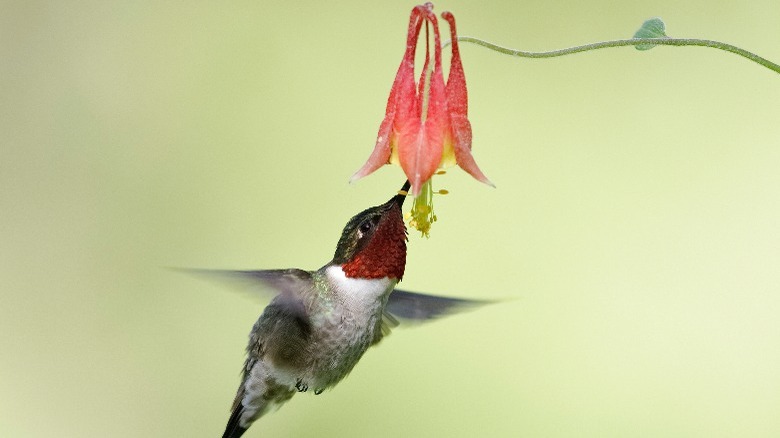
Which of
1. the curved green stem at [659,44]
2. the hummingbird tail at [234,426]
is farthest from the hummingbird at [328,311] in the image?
the curved green stem at [659,44]

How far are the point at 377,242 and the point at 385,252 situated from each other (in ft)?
0.08

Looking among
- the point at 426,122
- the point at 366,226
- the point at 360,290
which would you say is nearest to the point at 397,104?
the point at 426,122

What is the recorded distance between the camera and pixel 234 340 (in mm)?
3516

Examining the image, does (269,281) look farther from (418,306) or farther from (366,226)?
(418,306)

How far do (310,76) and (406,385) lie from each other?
1.29 meters

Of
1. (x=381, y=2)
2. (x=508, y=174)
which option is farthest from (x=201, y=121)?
(x=508, y=174)

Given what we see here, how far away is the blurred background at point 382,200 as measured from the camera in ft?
10.8

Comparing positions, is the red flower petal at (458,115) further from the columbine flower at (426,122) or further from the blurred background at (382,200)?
the blurred background at (382,200)

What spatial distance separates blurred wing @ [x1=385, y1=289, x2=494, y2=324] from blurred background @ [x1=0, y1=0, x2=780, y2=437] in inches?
36.5

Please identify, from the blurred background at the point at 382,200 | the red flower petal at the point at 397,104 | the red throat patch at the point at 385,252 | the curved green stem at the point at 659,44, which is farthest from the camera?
the blurred background at the point at 382,200

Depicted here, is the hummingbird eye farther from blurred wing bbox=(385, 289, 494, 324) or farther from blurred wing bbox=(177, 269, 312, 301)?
blurred wing bbox=(385, 289, 494, 324)

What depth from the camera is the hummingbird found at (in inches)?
70.2

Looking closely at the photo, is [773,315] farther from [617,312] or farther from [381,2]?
[381,2]

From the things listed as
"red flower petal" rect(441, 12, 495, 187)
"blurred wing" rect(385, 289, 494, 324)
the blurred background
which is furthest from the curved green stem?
the blurred background
